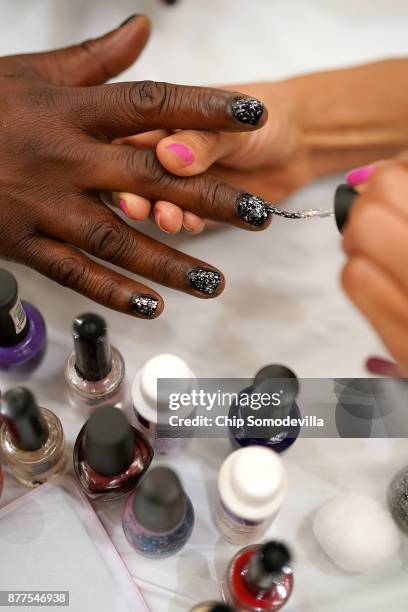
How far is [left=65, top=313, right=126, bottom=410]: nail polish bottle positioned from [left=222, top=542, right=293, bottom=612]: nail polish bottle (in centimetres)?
21

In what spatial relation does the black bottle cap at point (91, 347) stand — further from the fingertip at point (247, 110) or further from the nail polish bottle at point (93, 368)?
the fingertip at point (247, 110)

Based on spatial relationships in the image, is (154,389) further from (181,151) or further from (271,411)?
(181,151)

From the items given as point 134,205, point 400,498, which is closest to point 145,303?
point 134,205

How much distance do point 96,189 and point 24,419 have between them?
0.25m

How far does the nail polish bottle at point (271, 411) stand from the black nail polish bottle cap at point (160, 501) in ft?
0.34

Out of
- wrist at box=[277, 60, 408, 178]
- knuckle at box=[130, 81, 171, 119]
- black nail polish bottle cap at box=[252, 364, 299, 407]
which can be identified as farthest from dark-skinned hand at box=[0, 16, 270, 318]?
wrist at box=[277, 60, 408, 178]

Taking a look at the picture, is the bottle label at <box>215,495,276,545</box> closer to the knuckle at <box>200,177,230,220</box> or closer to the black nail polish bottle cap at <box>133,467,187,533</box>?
the black nail polish bottle cap at <box>133,467,187,533</box>

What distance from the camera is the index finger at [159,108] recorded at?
608mm

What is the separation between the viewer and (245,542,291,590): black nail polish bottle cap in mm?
502

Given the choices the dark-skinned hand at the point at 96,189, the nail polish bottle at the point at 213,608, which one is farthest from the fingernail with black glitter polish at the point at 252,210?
the nail polish bottle at the point at 213,608

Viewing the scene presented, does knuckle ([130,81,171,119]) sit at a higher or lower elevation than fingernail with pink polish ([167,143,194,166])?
higher

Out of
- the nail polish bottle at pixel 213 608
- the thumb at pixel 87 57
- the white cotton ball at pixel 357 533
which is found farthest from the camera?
the thumb at pixel 87 57

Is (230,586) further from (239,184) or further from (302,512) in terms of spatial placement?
(239,184)

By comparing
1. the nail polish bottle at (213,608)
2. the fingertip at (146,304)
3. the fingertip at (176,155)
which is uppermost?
the fingertip at (176,155)
